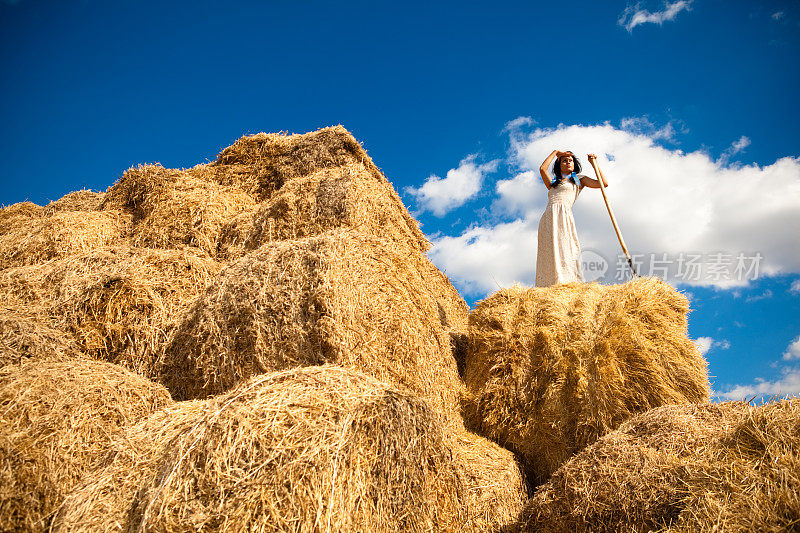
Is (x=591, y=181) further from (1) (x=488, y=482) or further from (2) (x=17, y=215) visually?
(2) (x=17, y=215)

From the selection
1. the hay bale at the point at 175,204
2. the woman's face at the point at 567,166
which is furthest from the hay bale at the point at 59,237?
the woman's face at the point at 567,166

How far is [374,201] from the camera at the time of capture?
517cm

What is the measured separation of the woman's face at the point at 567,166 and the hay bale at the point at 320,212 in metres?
2.86

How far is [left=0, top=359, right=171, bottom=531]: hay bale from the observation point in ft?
8.84

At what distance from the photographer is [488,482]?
354 cm

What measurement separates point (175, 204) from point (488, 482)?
13.4 ft

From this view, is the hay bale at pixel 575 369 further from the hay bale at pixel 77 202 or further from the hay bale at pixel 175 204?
the hay bale at pixel 77 202

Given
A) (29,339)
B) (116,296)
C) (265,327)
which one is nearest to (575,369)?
(265,327)

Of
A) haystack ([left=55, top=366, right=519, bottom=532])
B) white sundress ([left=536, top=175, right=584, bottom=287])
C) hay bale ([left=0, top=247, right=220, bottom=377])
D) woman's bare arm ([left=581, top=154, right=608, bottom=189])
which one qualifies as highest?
woman's bare arm ([left=581, top=154, right=608, bottom=189])

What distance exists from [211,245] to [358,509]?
3437 millimetres

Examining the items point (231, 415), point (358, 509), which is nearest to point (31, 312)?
point (231, 415)

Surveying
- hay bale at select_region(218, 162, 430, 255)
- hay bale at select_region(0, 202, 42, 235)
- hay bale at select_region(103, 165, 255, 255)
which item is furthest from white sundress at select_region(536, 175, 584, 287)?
hay bale at select_region(0, 202, 42, 235)

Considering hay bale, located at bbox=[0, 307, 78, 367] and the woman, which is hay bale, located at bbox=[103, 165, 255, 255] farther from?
the woman

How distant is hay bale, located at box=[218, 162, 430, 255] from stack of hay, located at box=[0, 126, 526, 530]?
0.02m
